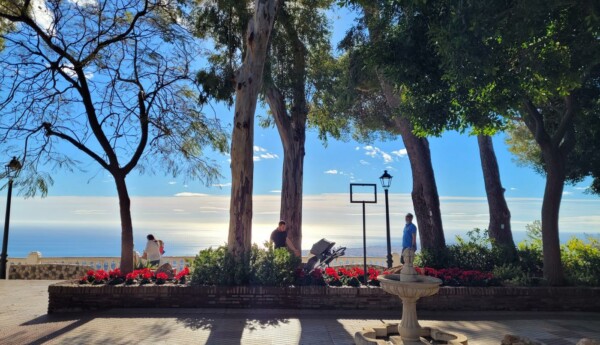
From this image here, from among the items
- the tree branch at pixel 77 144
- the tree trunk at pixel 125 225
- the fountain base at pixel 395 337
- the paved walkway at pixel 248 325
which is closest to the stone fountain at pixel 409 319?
the fountain base at pixel 395 337

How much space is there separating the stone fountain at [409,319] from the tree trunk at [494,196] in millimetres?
9642

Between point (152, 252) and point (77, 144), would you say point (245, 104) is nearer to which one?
point (77, 144)

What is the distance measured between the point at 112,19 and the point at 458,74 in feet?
30.2

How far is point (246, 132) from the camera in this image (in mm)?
10477

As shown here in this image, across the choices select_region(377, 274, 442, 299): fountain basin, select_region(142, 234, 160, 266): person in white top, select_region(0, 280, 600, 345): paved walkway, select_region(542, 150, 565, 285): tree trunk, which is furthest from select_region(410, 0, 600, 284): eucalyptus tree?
select_region(142, 234, 160, 266): person in white top

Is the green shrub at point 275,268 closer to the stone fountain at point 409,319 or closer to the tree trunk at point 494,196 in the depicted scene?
the stone fountain at point 409,319

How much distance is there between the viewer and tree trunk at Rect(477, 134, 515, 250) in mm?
14945

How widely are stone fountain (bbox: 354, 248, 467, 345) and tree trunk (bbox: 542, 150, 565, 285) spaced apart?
4868 mm

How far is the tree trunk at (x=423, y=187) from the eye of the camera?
14.4 m

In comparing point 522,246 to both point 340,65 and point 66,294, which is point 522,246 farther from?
point 66,294

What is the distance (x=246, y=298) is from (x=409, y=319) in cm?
375

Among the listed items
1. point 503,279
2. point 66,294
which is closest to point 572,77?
point 503,279

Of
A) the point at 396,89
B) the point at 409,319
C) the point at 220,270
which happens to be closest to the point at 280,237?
the point at 220,270

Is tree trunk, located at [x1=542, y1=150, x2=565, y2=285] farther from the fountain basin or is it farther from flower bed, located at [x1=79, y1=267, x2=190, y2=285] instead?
flower bed, located at [x1=79, y1=267, x2=190, y2=285]
